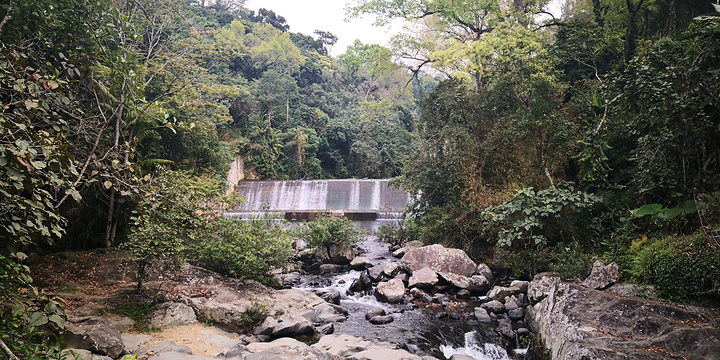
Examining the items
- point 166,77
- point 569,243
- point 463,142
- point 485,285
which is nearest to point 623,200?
point 569,243

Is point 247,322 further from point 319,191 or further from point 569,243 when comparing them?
point 319,191

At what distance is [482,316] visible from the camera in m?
7.83

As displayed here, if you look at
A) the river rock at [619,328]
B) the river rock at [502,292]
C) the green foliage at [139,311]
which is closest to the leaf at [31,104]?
the green foliage at [139,311]

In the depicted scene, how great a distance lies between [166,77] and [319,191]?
36.1 feet

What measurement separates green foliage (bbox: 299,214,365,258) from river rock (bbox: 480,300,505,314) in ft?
16.8

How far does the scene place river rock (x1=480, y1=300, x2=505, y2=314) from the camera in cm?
807

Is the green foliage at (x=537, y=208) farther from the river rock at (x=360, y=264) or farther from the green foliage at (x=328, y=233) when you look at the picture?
the green foliage at (x=328, y=233)

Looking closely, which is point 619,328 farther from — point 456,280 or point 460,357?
point 456,280

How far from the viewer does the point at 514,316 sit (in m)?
7.74

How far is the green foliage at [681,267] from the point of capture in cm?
502

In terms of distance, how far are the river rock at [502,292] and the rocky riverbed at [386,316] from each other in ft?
0.11

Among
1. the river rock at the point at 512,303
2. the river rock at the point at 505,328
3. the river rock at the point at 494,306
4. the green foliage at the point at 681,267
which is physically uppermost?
the green foliage at the point at 681,267

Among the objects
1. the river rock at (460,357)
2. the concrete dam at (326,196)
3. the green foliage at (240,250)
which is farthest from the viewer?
the concrete dam at (326,196)

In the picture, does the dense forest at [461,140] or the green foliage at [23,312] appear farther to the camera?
the dense forest at [461,140]
